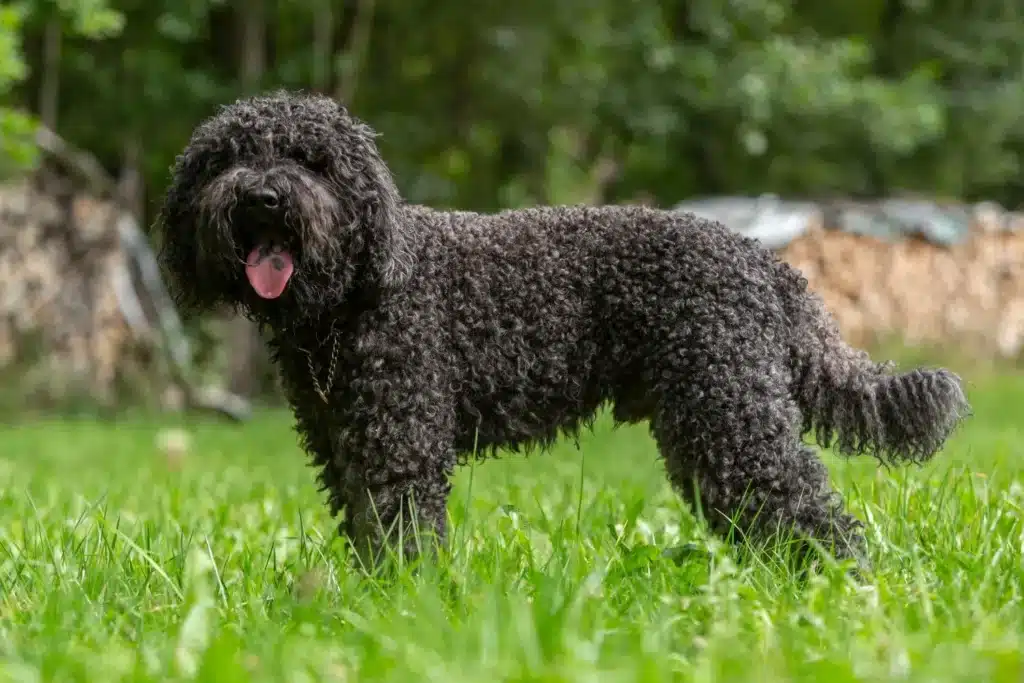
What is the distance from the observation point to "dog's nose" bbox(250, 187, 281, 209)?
370cm

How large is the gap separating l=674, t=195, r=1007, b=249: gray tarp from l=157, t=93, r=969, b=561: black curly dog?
30.8 feet

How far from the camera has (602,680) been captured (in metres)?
2.45

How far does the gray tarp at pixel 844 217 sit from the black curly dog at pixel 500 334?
9.40m

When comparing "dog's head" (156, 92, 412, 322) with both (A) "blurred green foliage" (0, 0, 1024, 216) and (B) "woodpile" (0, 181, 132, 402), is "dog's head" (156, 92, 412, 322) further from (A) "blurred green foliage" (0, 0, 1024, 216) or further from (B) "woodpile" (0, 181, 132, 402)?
(B) "woodpile" (0, 181, 132, 402)

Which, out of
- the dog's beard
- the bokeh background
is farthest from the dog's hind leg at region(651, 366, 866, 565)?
the bokeh background

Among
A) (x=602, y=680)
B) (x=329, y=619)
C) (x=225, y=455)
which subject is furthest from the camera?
(x=225, y=455)

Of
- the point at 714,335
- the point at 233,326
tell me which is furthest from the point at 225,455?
the point at 714,335

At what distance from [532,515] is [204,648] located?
2.05 meters

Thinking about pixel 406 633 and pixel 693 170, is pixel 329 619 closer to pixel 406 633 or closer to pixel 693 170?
pixel 406 633

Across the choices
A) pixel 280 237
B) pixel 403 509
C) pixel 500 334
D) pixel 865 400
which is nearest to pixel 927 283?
pixel 865 400

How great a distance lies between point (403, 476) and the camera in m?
3.87

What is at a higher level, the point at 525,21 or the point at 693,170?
the point at 525,21

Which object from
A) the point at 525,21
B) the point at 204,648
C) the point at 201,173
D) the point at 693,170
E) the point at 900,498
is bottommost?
the point at 204,648

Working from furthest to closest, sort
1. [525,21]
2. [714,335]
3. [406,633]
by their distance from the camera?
[525,21] < [714,335] < [406,633]
